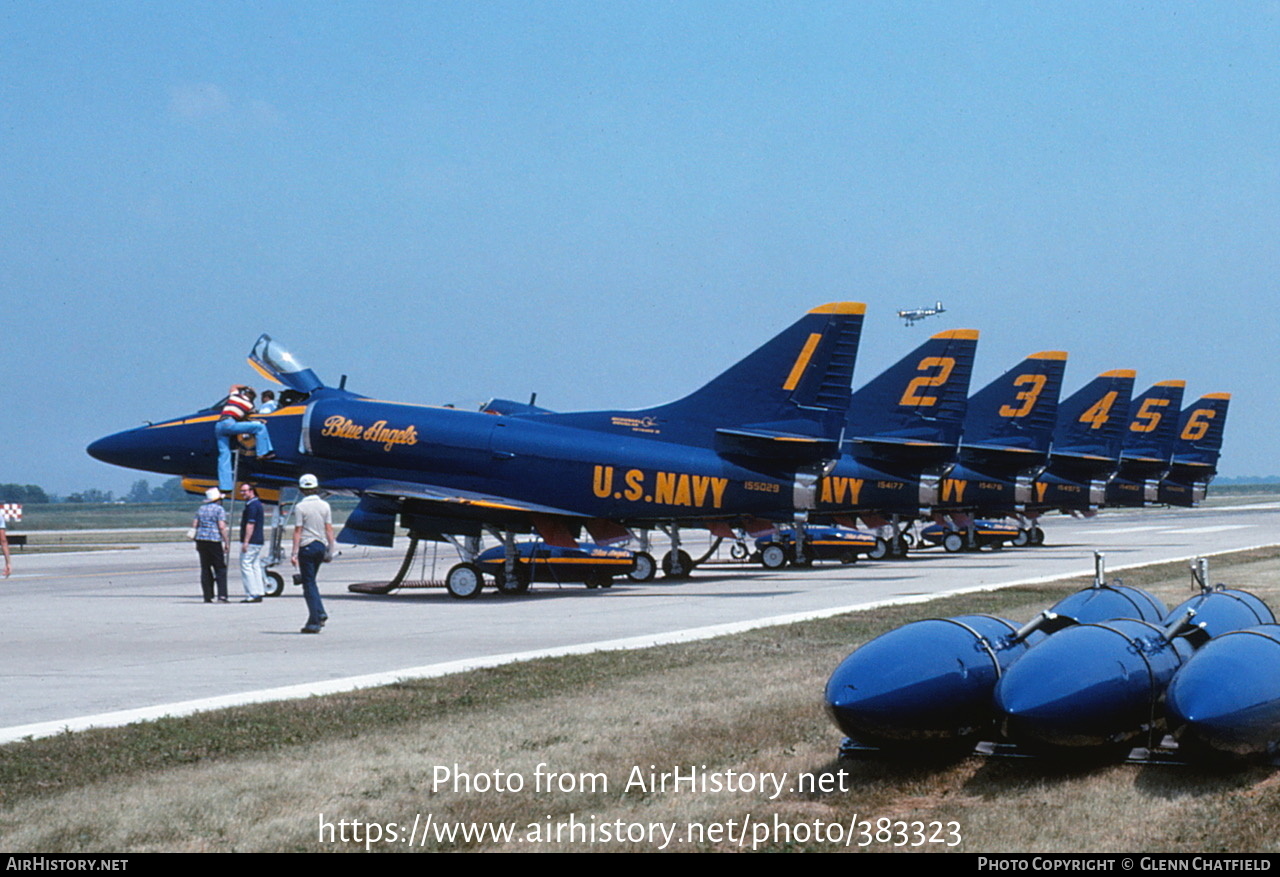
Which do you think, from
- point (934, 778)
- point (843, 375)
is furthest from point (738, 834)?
point (843, 375)

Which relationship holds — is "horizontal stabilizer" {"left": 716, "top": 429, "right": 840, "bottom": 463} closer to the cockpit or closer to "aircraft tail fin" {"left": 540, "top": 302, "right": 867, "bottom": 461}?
"aircraft tail fin" {"left": 540, "top": 302, "right": 867, "bottom": 461}

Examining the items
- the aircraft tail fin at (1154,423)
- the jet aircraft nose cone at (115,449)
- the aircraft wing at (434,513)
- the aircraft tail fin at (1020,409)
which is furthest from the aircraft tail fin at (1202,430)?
the jet aircraft nose cone at (115,449)

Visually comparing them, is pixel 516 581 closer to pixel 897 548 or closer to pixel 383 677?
pixel 383 677

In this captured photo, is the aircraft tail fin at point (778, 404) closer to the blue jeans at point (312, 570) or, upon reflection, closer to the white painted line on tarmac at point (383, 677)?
the white painted line on tarmac at point (383, 677)

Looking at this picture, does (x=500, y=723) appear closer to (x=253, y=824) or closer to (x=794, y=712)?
(x=794, y=712)

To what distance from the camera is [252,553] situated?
22.0 m

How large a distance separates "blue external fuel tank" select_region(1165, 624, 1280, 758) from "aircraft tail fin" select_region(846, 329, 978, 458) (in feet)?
83.7

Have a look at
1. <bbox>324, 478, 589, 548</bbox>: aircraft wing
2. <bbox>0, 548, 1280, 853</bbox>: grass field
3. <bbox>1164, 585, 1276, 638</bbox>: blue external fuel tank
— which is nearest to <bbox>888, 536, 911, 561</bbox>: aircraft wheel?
<bbox>324, 478, 589, 548</bbox>: aircraft wing

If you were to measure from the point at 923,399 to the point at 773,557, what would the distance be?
18.2ft

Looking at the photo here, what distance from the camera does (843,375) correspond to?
82.6ft

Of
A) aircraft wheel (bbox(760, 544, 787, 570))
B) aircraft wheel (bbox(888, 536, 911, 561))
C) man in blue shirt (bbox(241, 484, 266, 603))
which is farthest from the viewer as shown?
aircraft wheel (bbox(888, 536, 911, 561))

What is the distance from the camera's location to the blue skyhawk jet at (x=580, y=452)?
24.0m

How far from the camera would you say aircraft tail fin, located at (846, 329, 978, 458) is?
33.9m

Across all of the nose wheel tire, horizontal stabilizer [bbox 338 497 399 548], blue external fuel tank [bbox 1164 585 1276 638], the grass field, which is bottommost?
the nose wheel tire
